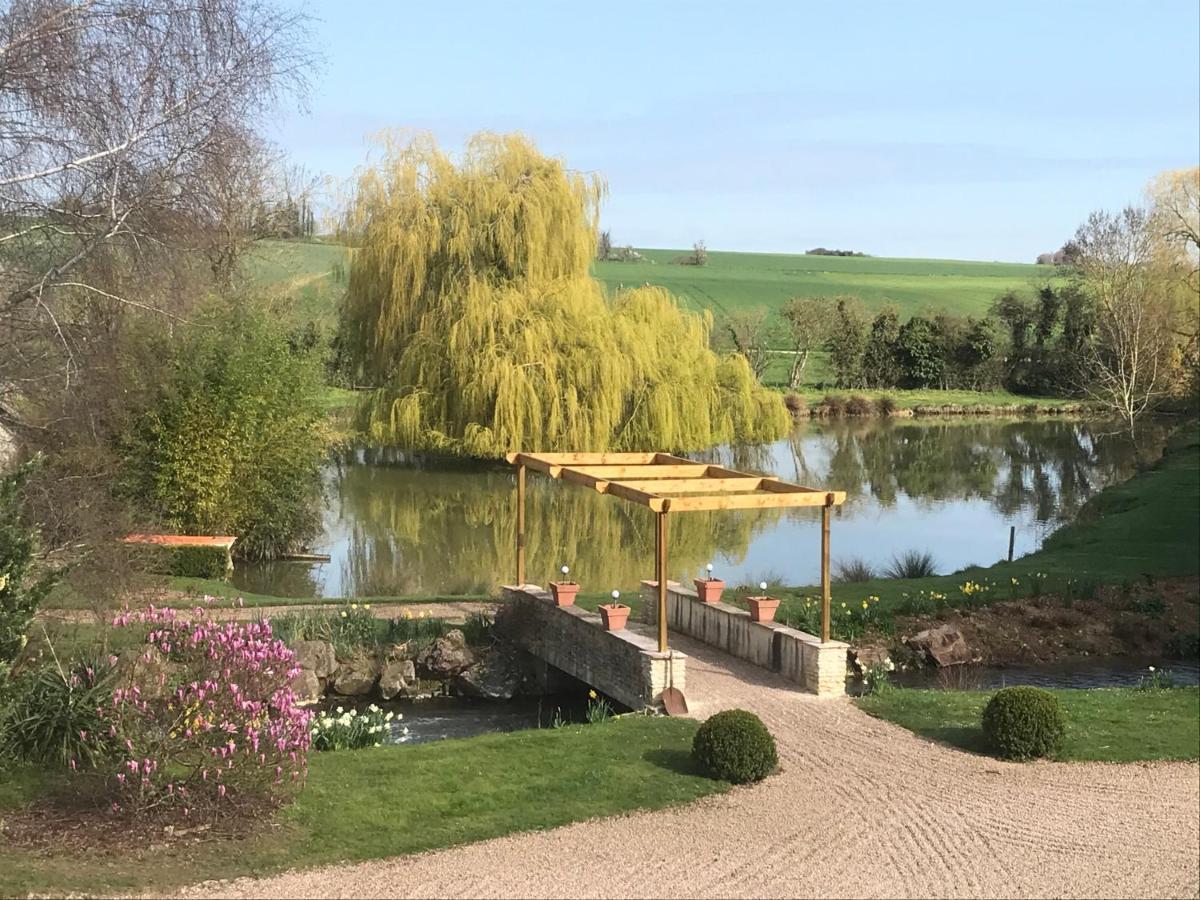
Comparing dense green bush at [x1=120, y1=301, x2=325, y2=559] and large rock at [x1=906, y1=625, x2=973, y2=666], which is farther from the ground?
dense green bush at [x1=120, y1=301, x2=325, y2=559]

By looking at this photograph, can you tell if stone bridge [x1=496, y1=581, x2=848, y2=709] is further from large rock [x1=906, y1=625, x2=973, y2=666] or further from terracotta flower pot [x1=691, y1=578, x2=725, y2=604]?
large rock [x1=906, y1=625, x2=973, y2=666]

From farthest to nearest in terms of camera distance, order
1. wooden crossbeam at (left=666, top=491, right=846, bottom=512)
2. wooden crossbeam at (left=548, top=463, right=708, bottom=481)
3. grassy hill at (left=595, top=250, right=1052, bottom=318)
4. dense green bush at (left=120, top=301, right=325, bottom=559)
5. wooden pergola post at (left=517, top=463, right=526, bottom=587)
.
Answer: grassy hill at (left=595, top=250, right=1052, bottom=318), dense green bush at (left=120, top=301, right=325, bottom=559), wooden pergola post at (left=517, top=463, right=526, bottom=587), wooden crossbeam at (left=548, top=463, right=708, bottom=481), wooden crossbeam at (left=666, top=491, right=846, bottom=512)

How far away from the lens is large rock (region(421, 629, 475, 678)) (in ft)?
46.4

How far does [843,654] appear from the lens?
470 inches

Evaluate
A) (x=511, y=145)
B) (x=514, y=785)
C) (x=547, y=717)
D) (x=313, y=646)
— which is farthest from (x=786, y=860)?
(x=511, y=145)

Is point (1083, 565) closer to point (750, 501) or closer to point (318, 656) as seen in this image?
point (750, 501)

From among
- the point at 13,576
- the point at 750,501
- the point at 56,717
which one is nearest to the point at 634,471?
the point at 750,501

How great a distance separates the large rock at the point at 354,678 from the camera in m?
13.8

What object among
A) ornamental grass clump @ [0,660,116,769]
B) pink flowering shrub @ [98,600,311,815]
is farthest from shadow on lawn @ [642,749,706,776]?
ornamental grass clump @ [0,660,116,769]

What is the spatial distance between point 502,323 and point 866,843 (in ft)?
81.1

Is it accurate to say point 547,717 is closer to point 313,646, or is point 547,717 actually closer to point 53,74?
point 313,646

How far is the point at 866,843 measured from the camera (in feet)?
25.9

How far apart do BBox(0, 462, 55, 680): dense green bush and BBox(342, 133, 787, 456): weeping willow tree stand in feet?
73.6

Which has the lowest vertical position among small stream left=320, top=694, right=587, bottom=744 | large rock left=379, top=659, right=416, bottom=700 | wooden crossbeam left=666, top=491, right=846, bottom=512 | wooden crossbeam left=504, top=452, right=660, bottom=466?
small stream left=320, top=694, right=587, bottom=744
